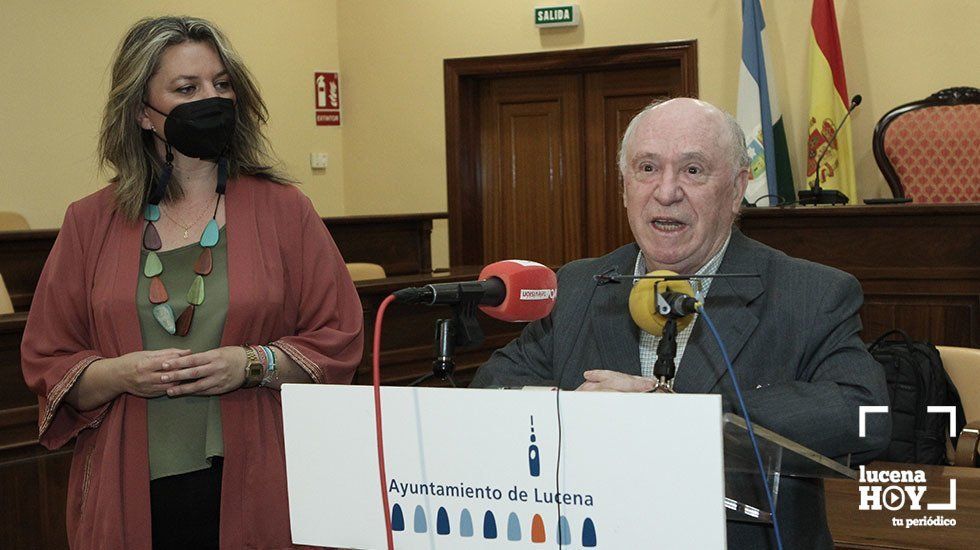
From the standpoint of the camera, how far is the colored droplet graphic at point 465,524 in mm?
1438

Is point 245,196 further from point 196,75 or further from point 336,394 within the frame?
point 336,394

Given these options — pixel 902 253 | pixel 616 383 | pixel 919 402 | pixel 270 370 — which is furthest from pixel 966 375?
pixel 902 253

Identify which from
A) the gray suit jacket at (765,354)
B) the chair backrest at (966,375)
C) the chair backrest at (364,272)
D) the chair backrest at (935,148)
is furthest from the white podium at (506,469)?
the chair backrest at (935,148)

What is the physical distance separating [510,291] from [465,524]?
30 centimetres

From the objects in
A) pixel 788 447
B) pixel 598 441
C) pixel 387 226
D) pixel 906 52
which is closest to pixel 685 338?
pixel 788 447

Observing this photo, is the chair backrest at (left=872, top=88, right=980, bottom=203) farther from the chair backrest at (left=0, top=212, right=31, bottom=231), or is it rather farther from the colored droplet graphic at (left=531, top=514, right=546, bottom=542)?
the colored droplet graphic at (left=531, top=514, right=546, bottom=542)

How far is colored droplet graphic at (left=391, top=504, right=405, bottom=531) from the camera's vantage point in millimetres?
1486

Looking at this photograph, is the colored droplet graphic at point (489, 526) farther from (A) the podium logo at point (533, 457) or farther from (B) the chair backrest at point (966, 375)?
(B) the chair backrest at point (966, 375)

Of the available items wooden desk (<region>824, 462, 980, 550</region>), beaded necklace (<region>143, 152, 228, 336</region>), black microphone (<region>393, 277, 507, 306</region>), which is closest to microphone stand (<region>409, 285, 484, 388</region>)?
black microphone (<region>393, 277, 507, 306</region>)

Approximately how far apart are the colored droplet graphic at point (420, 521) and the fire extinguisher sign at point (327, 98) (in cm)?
768

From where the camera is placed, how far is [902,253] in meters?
5.13

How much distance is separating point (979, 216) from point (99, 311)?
399 centimetres

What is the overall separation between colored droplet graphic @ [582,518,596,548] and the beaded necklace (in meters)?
Answer: 1.07

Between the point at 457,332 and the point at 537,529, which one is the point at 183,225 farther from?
the point at 537,529
